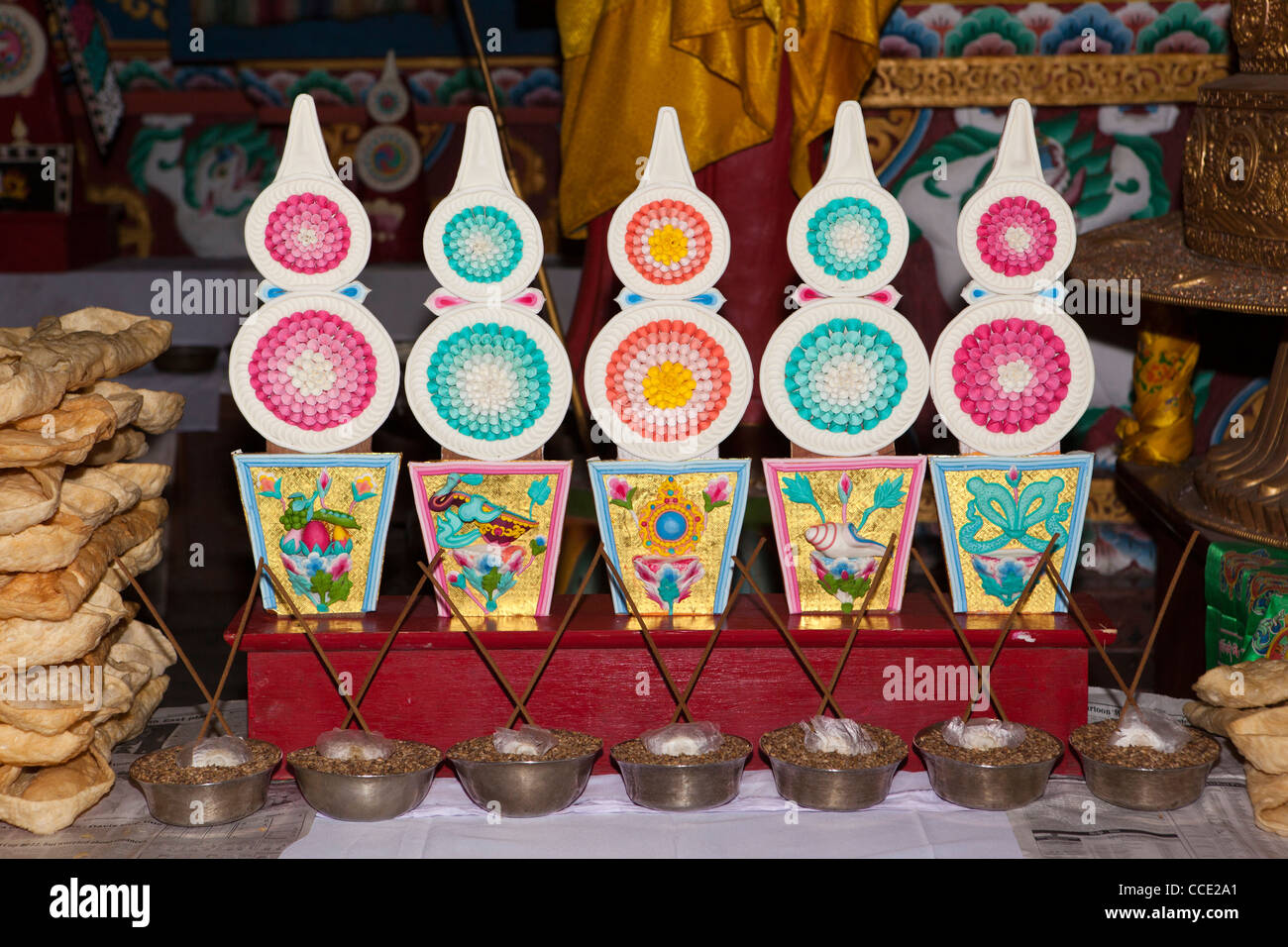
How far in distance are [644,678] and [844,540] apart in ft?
1.03

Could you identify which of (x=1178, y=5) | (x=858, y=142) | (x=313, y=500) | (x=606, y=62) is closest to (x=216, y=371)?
(x=606, y=62)

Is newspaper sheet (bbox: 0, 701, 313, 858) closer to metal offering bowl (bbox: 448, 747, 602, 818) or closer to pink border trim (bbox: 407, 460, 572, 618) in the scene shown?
metal offering bowl (bbox: 448, 747, 602, 818)

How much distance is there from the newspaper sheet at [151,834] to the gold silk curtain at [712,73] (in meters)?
1.52

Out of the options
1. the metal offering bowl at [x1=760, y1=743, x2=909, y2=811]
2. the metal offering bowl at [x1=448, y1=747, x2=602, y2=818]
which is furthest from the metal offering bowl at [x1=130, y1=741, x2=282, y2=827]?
the metal offering bowl at [x1=760, y1=743, x2=909, y2=811]

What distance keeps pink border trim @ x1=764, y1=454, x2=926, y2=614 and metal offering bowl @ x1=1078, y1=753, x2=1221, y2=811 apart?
341 mm

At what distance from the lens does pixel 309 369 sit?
74.4 inches

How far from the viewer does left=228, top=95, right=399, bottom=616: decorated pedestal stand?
1.88 m

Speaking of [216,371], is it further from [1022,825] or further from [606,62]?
[1022,825]

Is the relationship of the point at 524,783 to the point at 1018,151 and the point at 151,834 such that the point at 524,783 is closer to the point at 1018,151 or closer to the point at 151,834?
the point at 151,834

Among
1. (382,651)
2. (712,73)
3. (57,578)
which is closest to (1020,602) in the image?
(382,651)

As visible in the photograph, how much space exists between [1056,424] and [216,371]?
2.56 meters

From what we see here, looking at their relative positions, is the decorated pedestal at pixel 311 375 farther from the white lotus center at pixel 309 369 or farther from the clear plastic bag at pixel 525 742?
the clear plastic bag at pixel 525 742

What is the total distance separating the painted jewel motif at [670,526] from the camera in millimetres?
1907

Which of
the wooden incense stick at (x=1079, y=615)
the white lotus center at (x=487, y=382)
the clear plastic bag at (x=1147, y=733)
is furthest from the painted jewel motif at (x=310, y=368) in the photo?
the clear plastic bag at (x=1147, y=733)
